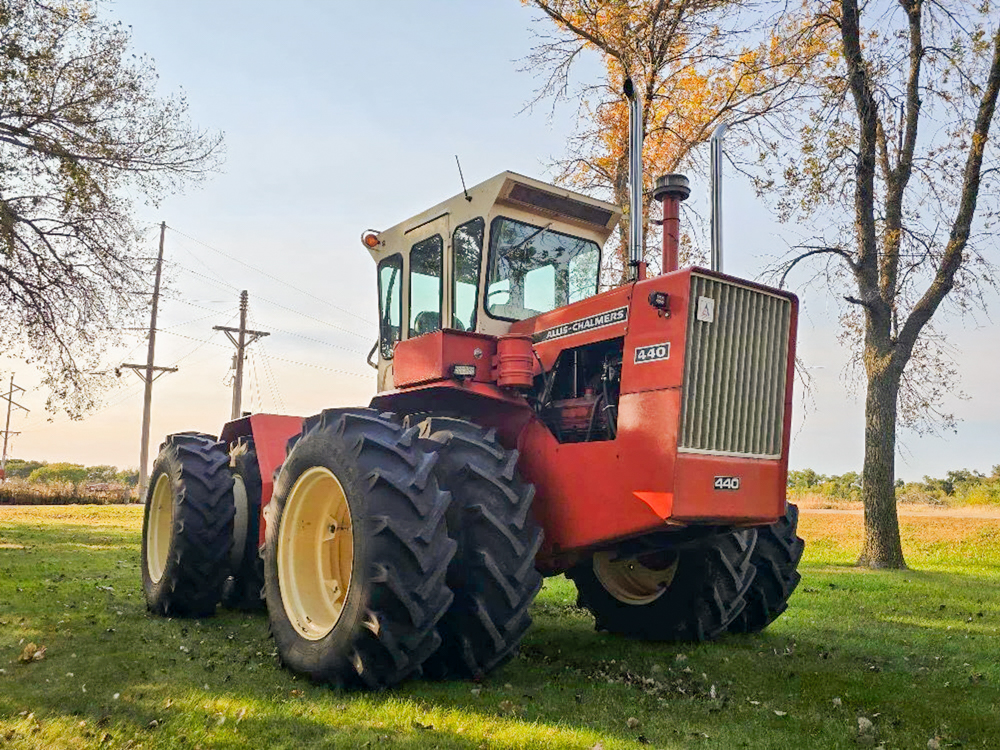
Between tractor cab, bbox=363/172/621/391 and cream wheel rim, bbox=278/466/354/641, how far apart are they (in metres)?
1.55

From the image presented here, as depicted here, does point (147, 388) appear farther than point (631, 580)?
Yes

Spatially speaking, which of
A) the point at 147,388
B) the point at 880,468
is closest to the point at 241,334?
the point at 147,388

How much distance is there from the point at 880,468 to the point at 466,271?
10.5 m

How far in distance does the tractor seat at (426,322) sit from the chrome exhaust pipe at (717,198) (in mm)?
2059

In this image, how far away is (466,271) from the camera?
20.1 ft

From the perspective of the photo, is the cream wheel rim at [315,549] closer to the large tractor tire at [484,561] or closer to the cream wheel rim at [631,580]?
the large tractor tire at [484,561]

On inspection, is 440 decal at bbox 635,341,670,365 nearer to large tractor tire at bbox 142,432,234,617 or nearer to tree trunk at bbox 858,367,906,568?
large tractor tire at bbox 142,432,234,617

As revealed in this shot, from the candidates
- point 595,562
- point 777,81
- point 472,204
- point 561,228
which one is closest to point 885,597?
point 595,562

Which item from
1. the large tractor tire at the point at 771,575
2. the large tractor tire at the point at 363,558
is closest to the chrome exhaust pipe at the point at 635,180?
the large tractor tire at the point at 363,558

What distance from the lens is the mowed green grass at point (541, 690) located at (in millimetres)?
3930

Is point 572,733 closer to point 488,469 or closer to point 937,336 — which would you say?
point 488,469

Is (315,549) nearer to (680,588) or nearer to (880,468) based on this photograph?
(680,588)

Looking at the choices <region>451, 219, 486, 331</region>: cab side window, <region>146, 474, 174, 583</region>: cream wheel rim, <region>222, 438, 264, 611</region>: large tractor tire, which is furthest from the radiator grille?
<region>146, 474, 174, 583</region>: cream wheel rim

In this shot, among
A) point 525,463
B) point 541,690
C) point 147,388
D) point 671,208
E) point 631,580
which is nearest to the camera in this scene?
point 541,690
